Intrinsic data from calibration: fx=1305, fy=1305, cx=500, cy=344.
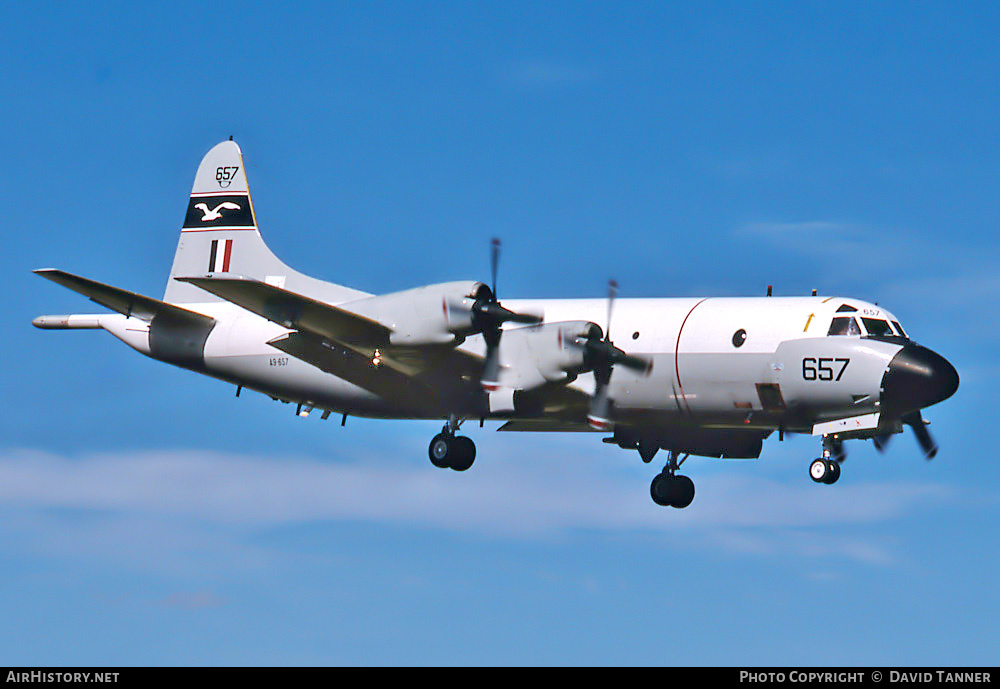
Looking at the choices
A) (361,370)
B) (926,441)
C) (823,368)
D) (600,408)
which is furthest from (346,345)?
(926,441)

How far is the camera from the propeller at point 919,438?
96.8 feet

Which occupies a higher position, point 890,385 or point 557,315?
point 557,315

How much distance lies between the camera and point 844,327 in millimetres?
28297

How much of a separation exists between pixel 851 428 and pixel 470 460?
28.2ft

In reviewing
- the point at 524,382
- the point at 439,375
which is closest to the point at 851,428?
the point at 524,382

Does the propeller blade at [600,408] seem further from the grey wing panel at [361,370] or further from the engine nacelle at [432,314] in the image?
the engine nacelle at [432,314]

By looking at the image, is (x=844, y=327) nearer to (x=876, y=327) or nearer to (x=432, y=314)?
(x=876, y=327)

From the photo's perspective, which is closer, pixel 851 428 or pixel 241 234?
pixel 851 428

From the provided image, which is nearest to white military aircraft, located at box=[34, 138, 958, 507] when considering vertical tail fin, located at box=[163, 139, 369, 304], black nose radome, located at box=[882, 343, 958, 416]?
black nose radome, located at box=[882, 343, 958, 416]

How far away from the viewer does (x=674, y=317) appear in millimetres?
29844
